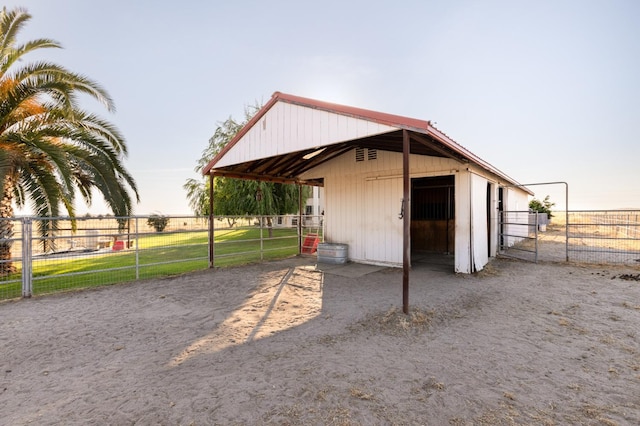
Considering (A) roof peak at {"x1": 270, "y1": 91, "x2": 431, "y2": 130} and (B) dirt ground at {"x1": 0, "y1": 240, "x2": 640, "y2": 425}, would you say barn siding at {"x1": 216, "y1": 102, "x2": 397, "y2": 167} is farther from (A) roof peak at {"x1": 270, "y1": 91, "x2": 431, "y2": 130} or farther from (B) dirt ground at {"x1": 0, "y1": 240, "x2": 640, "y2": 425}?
(B) dirt ground at {"x1": 0, "y1": 240, "x2": 640, "y2": 425}

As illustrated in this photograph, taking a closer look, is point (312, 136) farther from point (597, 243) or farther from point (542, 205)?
point (542, 205)

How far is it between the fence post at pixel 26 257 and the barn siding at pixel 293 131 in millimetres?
4227

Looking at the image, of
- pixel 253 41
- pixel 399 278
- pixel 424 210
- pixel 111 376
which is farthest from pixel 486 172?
pixel 111 376

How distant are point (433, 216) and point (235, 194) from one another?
407 inches

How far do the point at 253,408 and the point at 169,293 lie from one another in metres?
4.47

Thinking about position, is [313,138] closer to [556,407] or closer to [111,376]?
[111,376]

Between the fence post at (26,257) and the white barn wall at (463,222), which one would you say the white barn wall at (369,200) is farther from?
the fence post at (26,257)

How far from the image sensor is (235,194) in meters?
16.0

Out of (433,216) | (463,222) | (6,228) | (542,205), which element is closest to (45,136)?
(6,228)

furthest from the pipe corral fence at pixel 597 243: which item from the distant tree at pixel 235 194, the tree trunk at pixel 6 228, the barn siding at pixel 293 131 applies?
the tree trunk at pixel 6 228

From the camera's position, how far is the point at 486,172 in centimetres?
891

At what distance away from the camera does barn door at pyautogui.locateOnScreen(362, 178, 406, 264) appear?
8.11 meters

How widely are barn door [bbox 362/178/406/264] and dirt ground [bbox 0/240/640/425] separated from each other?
2.21 meters

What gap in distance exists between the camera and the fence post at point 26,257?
5.59 meters
